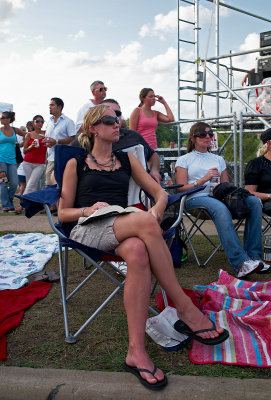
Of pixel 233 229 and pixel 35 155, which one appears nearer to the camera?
pixel 233 229

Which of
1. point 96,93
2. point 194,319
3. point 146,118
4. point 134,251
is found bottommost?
point 194,319

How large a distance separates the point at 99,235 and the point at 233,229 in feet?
5.27

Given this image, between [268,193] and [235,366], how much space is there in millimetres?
2650

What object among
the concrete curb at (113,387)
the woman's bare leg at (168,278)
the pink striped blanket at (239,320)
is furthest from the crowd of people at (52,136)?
the concrete curb at (113,387)

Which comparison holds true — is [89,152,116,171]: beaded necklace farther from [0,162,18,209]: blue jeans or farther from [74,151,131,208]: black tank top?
[0,162,18,209]: blue jeans

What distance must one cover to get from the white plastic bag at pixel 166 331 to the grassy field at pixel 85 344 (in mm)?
39

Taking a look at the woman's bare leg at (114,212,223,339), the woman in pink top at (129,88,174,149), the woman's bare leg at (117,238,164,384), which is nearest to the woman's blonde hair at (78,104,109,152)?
the woman's bare leg at (114,212,223,339)

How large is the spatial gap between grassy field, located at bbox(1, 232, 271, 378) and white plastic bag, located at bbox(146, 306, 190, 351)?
0.04m

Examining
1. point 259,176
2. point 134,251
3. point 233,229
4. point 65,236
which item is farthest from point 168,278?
point 259,176

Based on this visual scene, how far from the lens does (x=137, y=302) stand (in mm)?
2158

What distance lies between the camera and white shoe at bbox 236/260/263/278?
3545 millimetres

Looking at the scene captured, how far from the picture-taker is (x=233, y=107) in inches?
325

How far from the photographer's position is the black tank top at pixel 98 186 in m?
2.96

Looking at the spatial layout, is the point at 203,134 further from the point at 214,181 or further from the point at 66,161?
the point at 66,161
